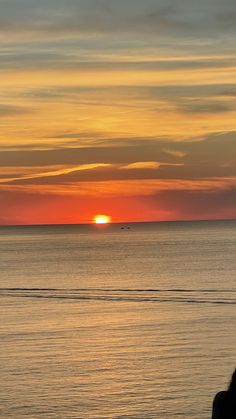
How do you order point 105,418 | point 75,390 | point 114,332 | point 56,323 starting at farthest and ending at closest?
point 56,323 → point 114,332 → point 75,390 → point 105,418

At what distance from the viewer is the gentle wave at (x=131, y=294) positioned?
286 feet

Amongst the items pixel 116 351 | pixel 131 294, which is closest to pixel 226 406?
pixel 116 351

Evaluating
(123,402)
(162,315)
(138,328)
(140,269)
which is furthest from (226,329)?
(140,269)

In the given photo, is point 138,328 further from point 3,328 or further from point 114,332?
point 3,328

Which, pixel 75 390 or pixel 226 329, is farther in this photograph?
pixel 226 329

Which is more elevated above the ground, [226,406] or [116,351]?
[116,351]

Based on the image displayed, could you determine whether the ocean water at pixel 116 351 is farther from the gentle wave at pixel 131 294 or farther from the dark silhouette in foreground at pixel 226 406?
the dark silhouette in foreground at pixel 226 406

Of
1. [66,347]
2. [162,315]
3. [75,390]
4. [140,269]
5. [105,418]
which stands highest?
[140,269]

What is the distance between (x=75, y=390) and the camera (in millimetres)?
37688

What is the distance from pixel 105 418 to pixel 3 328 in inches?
1099

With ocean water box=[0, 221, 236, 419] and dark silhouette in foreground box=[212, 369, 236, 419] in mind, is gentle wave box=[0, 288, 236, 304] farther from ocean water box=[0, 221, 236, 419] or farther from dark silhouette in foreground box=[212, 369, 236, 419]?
dark silhouette in foreground box=[212, 369, 236, 419]

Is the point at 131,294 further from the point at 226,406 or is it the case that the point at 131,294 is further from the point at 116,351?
the point at 226,406

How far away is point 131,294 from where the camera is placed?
95.6 metres

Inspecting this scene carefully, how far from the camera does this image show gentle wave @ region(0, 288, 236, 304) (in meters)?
87.2
